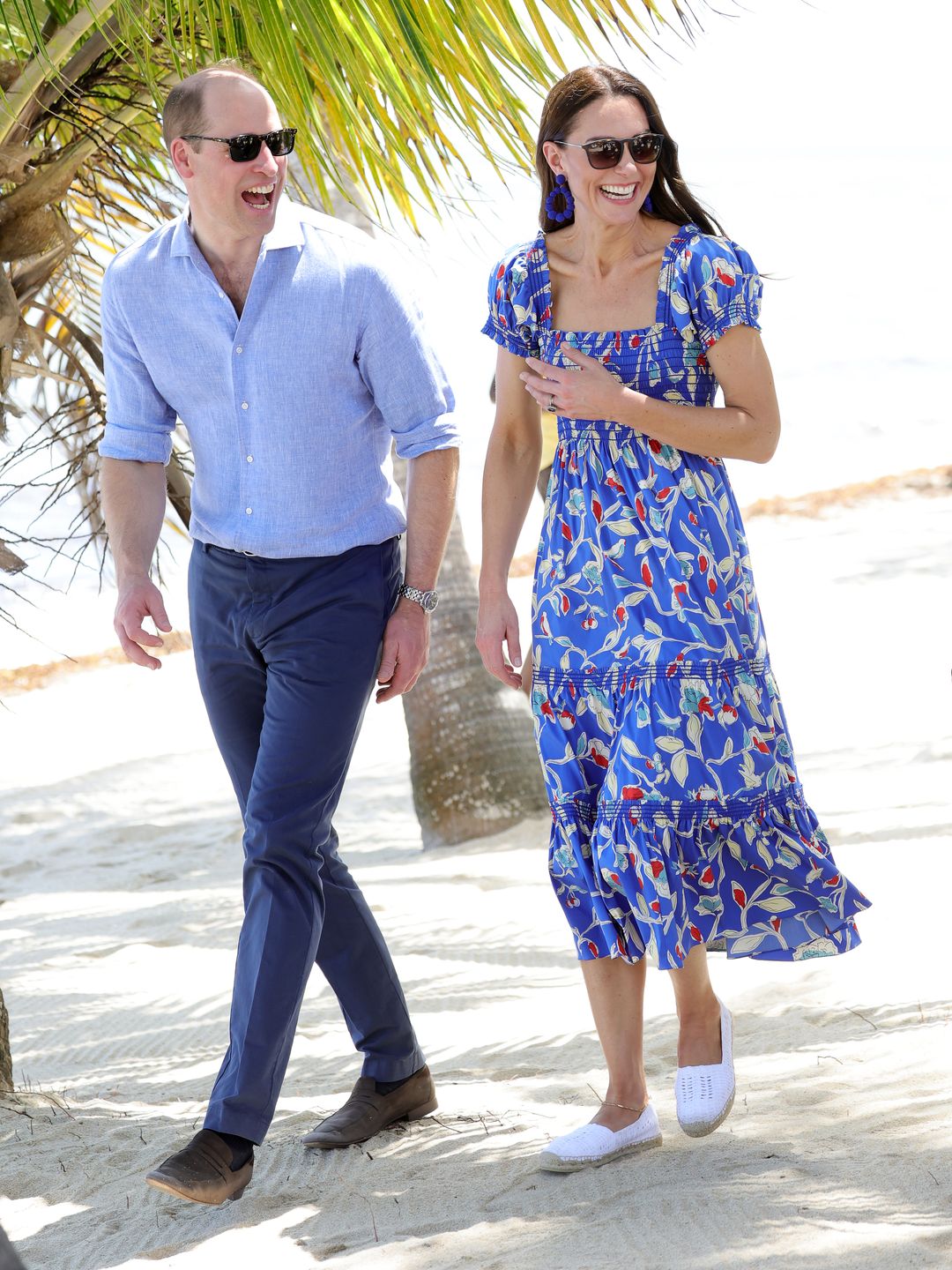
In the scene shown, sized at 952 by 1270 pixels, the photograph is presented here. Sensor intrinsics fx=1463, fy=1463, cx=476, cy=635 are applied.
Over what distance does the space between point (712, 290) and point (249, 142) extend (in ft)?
2.84

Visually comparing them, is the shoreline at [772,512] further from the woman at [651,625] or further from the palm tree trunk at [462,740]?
the woman at [651,625]

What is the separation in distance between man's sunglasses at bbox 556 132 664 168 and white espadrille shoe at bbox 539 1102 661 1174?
1683 mm

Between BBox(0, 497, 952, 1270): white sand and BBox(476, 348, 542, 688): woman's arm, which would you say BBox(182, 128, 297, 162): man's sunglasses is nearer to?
BBox(476, 348, 542, 688): woman's arm

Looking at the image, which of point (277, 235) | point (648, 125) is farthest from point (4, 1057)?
point (648, 125)

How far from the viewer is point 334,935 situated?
2.86 metres

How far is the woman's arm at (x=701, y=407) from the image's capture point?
248 centimetres

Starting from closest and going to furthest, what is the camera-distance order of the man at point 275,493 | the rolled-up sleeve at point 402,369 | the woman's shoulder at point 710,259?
the woman's shoulder at point 710,259 → the man at point 275,493 → the rolled-up sleeve at point 402,369

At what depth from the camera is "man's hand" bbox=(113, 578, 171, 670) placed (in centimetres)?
→ 273

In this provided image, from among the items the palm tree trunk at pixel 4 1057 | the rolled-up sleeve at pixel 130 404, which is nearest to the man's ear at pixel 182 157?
the rolled-up sleeve at pixel 130 404

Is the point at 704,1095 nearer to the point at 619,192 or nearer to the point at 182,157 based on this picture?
the point at 619,192

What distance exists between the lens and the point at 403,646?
2.78 metres

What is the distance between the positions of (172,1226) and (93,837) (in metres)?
5.91

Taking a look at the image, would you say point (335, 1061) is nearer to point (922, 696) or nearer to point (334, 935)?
point (334, 935)

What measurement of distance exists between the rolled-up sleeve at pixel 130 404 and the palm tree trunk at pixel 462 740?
417 cm
